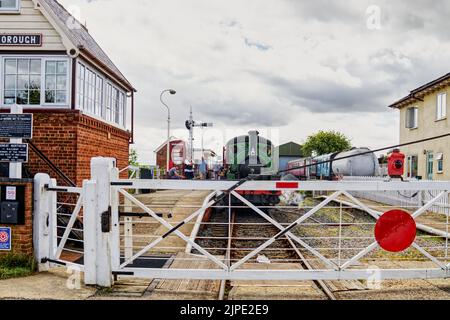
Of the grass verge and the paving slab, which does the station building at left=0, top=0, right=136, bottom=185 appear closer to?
the grass verge

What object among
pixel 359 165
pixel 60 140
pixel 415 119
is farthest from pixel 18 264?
pixel 359 165

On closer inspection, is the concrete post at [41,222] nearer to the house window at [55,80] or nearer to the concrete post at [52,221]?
the concrete post at [52,221]

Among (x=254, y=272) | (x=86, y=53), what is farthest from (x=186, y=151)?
(x=254, y=272)

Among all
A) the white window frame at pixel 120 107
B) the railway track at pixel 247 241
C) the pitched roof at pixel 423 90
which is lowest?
the railway track at pixel 247 241

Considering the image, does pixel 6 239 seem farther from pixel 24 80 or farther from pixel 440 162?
pixel 440 162

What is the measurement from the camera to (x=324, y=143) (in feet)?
255

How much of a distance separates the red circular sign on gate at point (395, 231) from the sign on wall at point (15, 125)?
5489 mm

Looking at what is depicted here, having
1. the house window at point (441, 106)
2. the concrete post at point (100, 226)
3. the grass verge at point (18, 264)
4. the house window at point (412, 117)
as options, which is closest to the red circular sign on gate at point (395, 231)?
the concrete post at point (100, 226)

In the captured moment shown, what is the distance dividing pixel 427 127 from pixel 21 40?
20120 mm

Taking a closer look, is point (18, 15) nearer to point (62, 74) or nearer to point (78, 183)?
point (62, 74)

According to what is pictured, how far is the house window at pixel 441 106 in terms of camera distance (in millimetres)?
20859

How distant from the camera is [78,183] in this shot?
10.6m

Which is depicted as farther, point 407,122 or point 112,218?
point 407,122

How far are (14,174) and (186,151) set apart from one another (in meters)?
21.0
